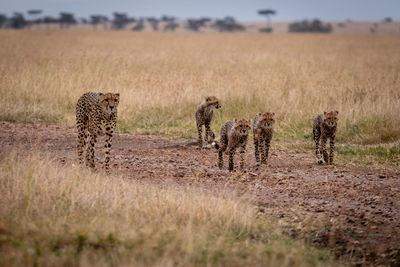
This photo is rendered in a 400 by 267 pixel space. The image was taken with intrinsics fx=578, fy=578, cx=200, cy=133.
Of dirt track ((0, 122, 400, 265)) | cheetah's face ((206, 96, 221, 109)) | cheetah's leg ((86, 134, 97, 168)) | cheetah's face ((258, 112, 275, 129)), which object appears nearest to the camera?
dirt track ((0, 122, 400, 265))

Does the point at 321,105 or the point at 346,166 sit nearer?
the point at 346,166

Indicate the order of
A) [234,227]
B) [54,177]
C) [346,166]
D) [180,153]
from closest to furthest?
[234,227]
[54,177]
[346,166]
[180,153]

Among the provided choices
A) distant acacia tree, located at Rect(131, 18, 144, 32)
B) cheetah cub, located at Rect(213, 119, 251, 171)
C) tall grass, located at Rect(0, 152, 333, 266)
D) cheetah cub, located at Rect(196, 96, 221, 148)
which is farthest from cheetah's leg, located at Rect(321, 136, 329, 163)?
distant acacia tree, located at Rect(131, 18, 144, 32)

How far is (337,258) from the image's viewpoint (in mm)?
4648

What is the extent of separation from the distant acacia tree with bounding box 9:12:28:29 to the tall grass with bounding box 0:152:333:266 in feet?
252

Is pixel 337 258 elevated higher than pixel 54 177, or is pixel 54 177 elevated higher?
pixel 54 177

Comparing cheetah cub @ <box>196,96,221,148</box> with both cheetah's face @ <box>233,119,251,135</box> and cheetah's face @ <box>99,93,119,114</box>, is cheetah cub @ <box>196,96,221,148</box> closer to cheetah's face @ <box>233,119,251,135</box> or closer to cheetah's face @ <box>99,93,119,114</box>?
cheetah's face @ <box>233,119,251,135</box>

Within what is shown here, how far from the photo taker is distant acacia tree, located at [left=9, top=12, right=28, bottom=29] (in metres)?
77.6

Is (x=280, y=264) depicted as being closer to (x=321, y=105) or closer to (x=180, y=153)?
(x=180, y=153)

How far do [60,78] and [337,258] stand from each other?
899 cm

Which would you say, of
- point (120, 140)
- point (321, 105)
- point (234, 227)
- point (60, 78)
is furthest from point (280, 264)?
point (60, 78)

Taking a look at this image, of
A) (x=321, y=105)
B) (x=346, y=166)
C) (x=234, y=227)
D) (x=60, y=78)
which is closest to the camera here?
(x=234, y=227)

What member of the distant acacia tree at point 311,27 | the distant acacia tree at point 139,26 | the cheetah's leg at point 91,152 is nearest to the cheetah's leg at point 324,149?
the cheetah's leg at point 91,152

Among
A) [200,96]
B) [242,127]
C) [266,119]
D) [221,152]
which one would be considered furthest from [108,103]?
[200,96]
